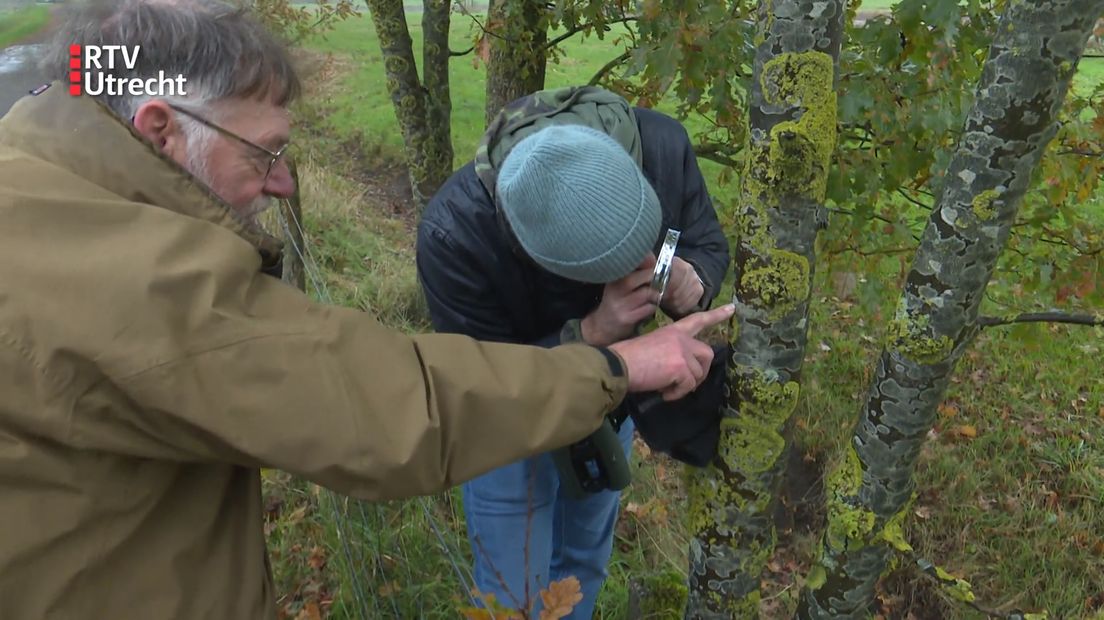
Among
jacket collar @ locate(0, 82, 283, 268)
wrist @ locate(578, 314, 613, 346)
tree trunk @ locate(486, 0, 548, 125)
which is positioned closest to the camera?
jacket collar @ locate(0, 82, 283, 268)

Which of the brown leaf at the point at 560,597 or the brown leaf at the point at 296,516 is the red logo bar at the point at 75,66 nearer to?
the brown leaf at the point at 560,597

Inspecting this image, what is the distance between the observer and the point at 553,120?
1.74 meters

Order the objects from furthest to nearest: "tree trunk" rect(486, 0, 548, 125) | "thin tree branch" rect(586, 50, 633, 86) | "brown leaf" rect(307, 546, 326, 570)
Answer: "tree trunk" rect(486, 0, 548, 125)
"thin tree branch" rect(586, 50, 633, 86)
"brown leaf" rect(307, 546, 326, 570)

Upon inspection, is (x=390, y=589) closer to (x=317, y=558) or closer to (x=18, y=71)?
(x=317, y=558)

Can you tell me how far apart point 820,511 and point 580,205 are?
3.28 meters

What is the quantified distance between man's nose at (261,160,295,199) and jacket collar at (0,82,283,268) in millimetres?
289

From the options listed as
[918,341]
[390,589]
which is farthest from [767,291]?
[390,589]

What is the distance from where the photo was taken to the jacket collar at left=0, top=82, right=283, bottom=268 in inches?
44.1

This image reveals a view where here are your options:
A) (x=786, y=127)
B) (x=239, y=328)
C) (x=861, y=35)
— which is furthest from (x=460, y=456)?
(x=861, y=35)

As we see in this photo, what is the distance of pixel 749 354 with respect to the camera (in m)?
1.54

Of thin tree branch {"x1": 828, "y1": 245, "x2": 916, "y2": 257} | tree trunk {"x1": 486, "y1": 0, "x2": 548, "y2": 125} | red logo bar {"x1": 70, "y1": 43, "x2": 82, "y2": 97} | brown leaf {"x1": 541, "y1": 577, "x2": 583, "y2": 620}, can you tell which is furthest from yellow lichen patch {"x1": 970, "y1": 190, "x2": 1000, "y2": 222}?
tree trunk {"x1": 486, "y1": 0, "x2": 548, "y2": 125}

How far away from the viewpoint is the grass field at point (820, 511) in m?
2.88

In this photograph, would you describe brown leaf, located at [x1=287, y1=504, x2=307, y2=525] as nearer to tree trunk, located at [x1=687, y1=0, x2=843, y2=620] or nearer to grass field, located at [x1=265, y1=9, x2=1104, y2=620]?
grass field, located at [x1=265, y1=9, x2=1104, y2=620]

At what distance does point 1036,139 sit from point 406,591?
234 centimetres
